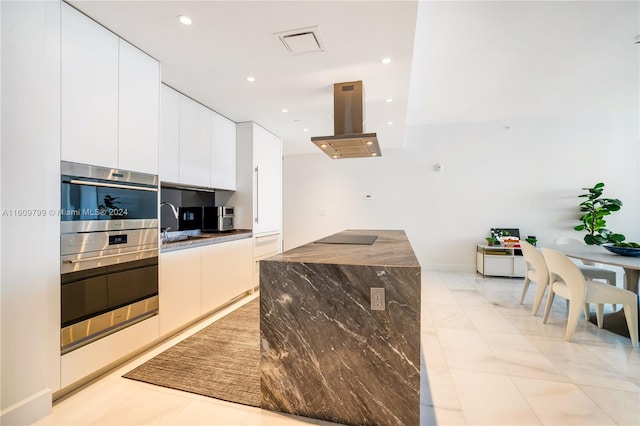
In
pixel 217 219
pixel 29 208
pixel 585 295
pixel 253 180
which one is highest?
pixel 253 180

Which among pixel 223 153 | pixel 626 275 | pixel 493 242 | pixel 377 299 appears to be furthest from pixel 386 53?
pixel 493 242

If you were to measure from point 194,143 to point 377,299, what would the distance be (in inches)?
112

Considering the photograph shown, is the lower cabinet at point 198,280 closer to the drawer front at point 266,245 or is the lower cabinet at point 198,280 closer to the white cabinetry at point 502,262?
the drawer front at point 266,245

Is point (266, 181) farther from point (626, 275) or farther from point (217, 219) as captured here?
point (626, 275)

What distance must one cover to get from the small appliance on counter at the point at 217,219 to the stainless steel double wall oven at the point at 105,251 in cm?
142

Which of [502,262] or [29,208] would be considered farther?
[502,262]

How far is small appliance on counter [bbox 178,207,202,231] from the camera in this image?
3.52 metres

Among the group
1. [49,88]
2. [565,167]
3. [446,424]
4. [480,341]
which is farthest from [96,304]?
[565,167]

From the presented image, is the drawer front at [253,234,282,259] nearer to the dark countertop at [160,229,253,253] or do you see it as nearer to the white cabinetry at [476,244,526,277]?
the dark countertop at [160,229,253,253]

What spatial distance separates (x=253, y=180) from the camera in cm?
404

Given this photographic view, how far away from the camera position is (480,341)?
2.58 metres

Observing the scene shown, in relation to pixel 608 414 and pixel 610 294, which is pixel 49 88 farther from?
pixel 610 294

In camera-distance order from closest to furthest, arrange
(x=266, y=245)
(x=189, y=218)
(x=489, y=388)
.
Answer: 1. (x=489, y=388)
2. (x=189, y=218)
3. (x=266, y=245)

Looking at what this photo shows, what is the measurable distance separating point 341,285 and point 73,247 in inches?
68.0
